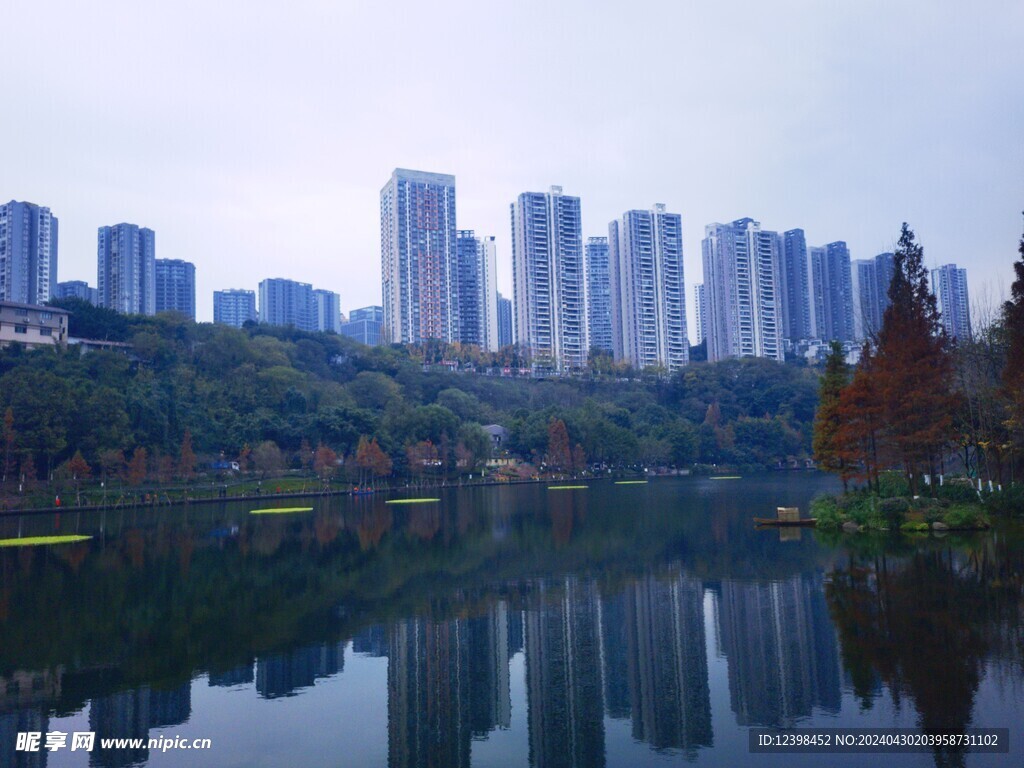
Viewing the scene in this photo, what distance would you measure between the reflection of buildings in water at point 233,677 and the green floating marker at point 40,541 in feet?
80.3

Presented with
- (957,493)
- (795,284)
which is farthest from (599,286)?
(957,493)

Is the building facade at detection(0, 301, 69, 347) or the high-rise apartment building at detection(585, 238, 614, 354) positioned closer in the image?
the building facade at detection(0, 301, 69, 347)

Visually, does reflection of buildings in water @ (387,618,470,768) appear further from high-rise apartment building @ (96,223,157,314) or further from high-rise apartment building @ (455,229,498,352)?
high-rise apartment building @ (96,223,157,314)

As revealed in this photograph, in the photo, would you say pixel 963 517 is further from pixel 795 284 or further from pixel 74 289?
pixel 74 289

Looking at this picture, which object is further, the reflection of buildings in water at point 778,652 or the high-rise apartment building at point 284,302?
the high-rise apartment building at point 284,302

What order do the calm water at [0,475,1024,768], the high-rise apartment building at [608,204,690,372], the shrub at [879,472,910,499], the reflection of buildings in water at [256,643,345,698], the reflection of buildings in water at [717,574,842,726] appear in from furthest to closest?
the high-rise apartment building at [608,204,690,372], the shrub at [879,472,910,499], the reflection of buildings in water at [256,643,345,698], the reflection of buildings in water at [717,574,842,726], the calm water at [0,475,1024,768]

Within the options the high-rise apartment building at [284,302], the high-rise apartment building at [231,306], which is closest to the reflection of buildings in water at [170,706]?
the high-rise apartment building at [284,302]

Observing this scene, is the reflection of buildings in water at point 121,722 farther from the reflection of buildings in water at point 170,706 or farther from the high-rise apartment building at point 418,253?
the high-rise apartment building at point 418,253

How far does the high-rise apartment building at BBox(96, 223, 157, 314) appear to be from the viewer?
139125mm

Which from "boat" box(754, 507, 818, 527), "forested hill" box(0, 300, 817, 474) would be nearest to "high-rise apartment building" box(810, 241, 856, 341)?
"forested hill" box(0, 300, 817, 474)

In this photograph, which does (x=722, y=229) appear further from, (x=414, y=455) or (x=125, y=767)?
(x=125, y=767)

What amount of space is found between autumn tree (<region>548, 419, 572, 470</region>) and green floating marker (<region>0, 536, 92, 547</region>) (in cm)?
5887

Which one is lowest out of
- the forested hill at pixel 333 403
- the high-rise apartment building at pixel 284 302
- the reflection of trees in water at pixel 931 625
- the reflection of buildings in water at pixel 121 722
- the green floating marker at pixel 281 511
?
the reflection of buildings in water at pixel 121 722

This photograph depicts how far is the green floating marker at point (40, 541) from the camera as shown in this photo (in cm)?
3266
